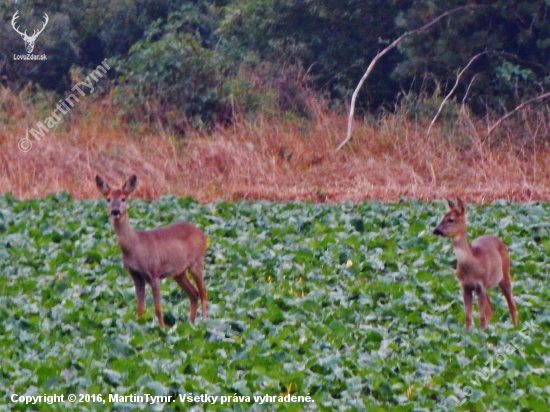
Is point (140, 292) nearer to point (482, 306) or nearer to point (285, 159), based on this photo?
point (482, 306)

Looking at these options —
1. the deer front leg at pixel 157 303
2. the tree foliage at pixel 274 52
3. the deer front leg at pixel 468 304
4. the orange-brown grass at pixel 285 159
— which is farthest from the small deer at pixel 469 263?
the tree foliage at pixel 274 52

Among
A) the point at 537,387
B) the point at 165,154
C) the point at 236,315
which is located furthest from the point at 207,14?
the point at 537,387

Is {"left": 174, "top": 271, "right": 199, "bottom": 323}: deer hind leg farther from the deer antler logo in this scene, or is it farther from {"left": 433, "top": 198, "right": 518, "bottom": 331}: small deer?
the deer antler logo

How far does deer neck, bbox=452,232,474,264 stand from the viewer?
9.27m

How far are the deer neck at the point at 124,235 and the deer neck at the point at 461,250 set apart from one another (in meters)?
2.40

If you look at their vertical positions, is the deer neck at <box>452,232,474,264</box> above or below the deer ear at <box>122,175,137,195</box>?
below

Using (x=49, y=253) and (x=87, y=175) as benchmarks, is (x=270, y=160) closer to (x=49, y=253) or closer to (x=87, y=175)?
(x=87, y=175)

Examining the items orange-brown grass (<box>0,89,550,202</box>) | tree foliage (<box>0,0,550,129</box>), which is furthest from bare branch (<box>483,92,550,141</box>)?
tree foliage (<box>0,0,550,129</box>)

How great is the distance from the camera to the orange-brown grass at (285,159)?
18.2 metres

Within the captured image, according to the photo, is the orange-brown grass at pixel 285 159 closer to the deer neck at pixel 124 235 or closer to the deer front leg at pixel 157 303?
the deer neck at pixel 124 235

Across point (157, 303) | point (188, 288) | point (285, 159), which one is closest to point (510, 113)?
point (285, 159)

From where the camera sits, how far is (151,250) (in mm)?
9180

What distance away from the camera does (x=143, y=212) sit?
15203 mm

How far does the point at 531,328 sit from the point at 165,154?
11727mm
